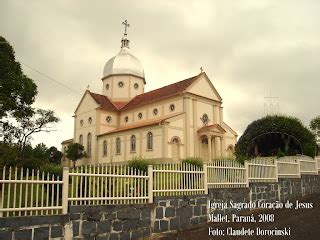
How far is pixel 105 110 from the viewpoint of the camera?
42.9 meters

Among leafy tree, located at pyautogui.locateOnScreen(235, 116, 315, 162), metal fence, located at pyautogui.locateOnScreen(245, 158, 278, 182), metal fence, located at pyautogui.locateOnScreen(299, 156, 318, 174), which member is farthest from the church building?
metal fence, located at pyautogui.locateOnScreen(245, 158, 278, 182)

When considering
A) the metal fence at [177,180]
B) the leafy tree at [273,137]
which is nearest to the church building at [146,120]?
the leafy tree at [273,137]

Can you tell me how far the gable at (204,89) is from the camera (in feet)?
122

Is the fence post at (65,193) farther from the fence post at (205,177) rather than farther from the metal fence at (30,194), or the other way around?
the fence post at (205,177)

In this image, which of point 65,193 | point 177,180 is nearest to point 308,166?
point 177,180

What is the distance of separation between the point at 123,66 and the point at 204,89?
547 inches

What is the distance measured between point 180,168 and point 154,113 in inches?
1131

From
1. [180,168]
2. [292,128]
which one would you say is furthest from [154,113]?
[180,168]

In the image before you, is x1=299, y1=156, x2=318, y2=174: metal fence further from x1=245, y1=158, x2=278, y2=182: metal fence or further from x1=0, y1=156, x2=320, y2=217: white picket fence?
x1=0, y1=156, x2=320, y2=217: white picket fence

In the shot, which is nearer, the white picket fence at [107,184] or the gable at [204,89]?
the white picket fence at [107,184]

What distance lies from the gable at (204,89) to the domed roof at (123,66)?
1193cm

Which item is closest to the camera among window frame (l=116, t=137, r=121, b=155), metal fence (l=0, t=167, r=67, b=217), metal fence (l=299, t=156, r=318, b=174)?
metal fence (l=0, t=167, r=67, b=217)

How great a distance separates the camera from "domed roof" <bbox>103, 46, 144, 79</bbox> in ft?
153

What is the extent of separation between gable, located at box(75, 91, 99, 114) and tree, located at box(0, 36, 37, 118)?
58.6ft
